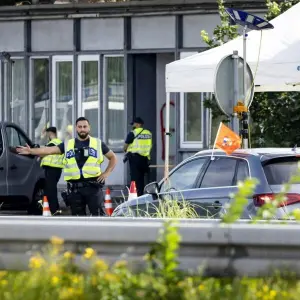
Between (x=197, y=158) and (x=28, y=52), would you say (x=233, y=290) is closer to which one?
(x=197, y=158)

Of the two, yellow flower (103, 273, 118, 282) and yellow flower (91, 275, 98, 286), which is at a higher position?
yellow flower (103, 273, 118, 282)

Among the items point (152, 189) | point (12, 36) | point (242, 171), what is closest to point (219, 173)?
point (242, 171)

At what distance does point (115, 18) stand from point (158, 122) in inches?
101

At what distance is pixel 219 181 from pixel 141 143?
35.6ft

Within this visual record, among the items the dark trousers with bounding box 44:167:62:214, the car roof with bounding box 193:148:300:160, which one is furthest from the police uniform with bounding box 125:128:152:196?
the car roof with bounding box 193:148:300:160

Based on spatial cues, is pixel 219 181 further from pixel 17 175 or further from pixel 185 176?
pixel 17 175

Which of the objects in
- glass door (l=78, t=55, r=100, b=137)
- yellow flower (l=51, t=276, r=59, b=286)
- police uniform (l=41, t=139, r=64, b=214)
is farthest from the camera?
glass door (l=78, t=55, r=100, b=137)

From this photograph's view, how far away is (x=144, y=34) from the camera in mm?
25359

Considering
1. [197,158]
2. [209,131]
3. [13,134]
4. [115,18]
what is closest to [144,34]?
[115,18]

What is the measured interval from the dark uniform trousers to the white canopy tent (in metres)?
2.35

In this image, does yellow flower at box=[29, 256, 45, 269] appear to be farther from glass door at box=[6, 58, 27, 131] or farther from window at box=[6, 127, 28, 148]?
glass door at box=[6, 58, 27, 131]

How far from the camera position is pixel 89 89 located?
2598 centimetres

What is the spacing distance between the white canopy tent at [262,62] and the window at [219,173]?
283 centimetres

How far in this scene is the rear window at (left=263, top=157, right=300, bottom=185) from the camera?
446 inches
